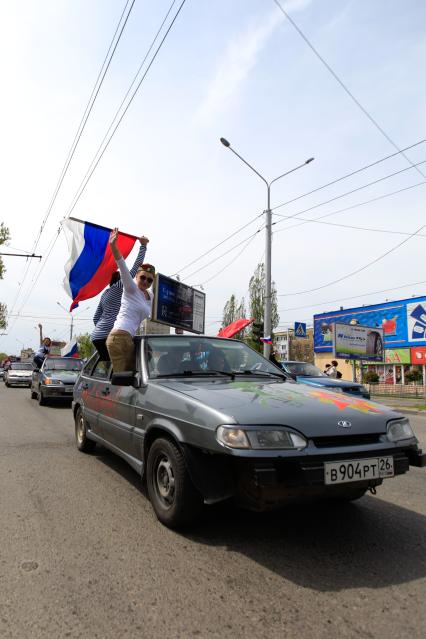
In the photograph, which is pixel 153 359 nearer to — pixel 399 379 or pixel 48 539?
pixel 48 539

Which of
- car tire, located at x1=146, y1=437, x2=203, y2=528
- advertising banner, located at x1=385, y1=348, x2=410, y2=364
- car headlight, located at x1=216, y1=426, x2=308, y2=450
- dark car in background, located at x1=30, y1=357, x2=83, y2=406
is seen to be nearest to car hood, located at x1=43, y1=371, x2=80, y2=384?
dark car in background, located at x1=30, y1=357, x2=83, y2=406

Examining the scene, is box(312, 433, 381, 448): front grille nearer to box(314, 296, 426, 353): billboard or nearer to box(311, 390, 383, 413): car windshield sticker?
box(311, 390, 383, 413): car windshield sticker

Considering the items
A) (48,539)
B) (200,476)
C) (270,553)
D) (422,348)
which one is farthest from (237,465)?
(422,348)

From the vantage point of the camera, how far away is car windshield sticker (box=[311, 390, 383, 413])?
Result: 312 cm

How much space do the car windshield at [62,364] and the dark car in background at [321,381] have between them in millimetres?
6154

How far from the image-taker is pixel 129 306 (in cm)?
467

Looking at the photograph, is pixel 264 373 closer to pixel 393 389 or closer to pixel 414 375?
pixel 414 375

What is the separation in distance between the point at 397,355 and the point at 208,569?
104 ft

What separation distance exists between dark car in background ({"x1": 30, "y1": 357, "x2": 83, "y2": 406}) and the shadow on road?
898cm

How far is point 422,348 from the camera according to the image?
97.8 ft

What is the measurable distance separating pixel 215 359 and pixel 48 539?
200 centimetres

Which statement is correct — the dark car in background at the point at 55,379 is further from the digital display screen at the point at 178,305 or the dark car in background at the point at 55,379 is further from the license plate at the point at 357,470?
the license plate at the point at 357,470

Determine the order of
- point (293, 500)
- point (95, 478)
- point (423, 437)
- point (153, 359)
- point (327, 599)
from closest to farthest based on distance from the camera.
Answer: point (327, 599) < point (293, 500) < point (153, 359) < point (95, 478) < point (423, 437)

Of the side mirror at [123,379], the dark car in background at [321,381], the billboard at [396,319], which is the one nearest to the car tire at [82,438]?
the side mirror at [123,379]
